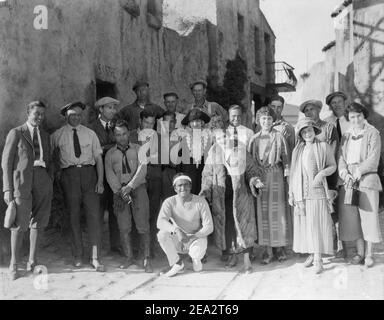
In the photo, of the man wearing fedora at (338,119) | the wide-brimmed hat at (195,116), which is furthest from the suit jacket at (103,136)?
the man wearing fedora at (338,119)

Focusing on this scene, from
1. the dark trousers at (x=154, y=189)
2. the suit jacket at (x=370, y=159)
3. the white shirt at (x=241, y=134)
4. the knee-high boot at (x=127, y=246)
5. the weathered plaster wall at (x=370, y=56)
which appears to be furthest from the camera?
the weathered plaster wall at (x=370, y=56)

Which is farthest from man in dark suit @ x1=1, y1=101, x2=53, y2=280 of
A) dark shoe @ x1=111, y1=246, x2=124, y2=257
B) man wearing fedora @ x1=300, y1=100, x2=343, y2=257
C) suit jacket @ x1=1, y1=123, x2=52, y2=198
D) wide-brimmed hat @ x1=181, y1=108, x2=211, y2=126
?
man wearing fedora @ x1=300, y1=100, x2=343, y2=257

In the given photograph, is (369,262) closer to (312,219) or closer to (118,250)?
(312,219)

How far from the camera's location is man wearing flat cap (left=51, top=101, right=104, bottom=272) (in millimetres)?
5328

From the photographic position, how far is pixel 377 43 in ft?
27.8

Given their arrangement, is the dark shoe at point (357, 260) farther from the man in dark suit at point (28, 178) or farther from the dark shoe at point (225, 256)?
the man in dark suit at point (28, 178)

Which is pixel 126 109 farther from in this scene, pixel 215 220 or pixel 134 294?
pixel 134 294

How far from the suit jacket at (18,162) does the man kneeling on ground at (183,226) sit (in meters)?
1.47

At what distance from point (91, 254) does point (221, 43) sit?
958 cm

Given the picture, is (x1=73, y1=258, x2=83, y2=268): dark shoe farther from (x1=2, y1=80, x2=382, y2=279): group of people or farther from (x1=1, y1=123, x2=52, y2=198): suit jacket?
(x1=1, y1=123, x2=52, y2=198): suit jacket

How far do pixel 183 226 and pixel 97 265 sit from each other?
3.46 feet

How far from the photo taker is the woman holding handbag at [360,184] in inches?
195

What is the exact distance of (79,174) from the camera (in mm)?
5328

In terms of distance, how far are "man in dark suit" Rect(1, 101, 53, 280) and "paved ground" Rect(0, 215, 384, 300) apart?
0.44 meters
